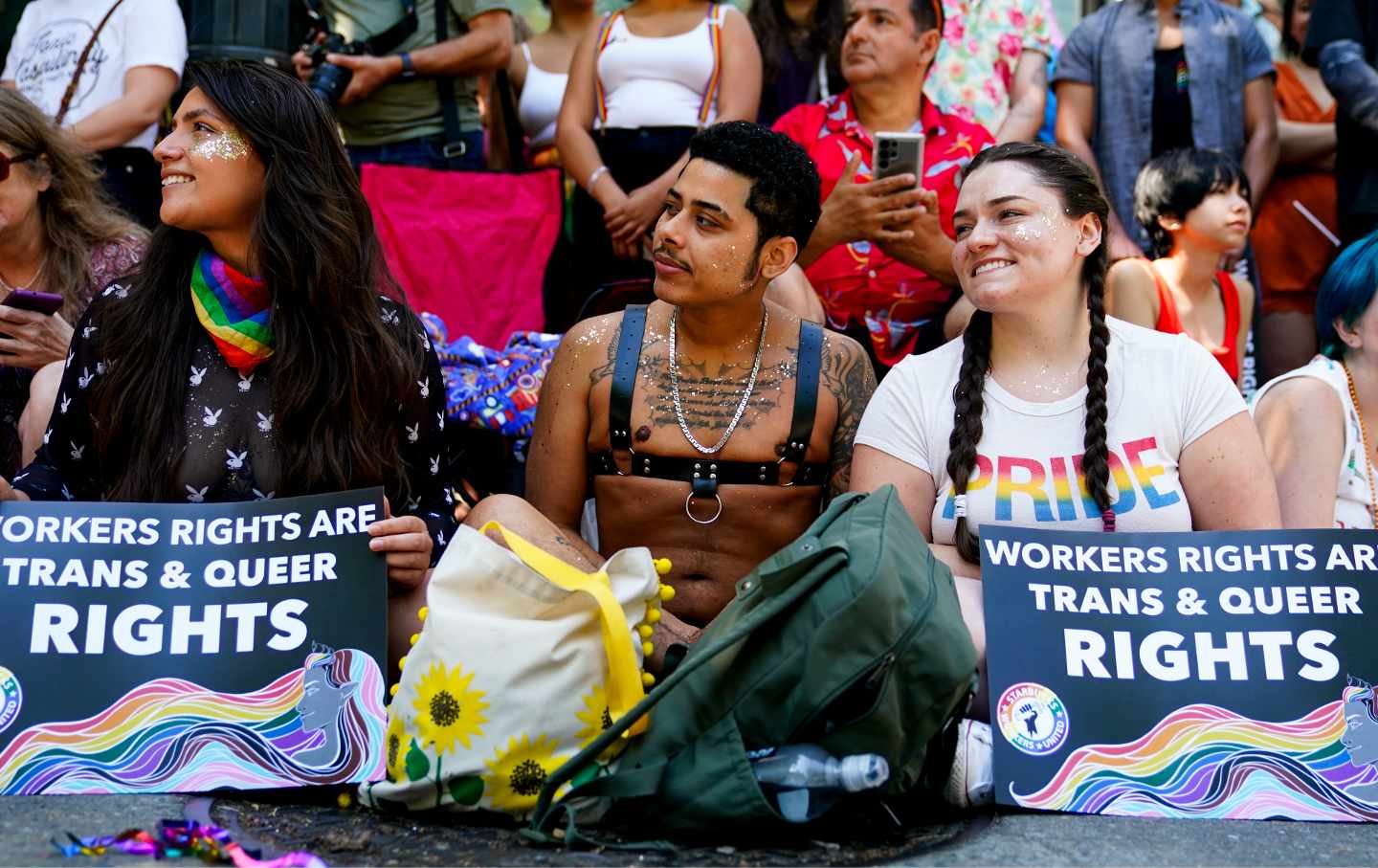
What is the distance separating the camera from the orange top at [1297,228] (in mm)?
5980

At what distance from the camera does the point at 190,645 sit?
3.18 m

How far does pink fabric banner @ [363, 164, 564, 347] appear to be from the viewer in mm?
5520

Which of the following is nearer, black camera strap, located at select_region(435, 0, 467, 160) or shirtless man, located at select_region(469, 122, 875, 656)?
shirtless man, located at select_region(469, 122, 875, 656)

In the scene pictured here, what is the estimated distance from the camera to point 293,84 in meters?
3.85

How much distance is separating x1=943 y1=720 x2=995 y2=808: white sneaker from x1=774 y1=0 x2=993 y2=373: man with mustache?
6.95 feet

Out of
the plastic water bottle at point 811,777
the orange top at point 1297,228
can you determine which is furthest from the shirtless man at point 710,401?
the orange top at point 1297,228

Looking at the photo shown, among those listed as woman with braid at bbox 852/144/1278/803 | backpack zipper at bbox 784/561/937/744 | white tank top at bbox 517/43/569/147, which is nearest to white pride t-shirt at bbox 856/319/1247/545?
woman with braid at bbox 852/144/1278/803

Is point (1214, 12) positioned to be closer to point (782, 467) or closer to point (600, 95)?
point (600, 95)

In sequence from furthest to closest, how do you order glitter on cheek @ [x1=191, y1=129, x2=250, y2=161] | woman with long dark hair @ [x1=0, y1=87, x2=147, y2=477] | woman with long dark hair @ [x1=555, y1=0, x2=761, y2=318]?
1. woman with long dark hair @ [x1=555, y1=0, x2=761, y2=318]
2. woman with long dark hair @ [x1=0, y1=87, x2=147, y2=477]
3. glitter on cheek @ [x1=191, y1=129, x2=250, y2=161]

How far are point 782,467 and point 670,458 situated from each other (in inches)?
11.8

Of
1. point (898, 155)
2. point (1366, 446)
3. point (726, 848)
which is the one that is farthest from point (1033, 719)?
point (898, 155)

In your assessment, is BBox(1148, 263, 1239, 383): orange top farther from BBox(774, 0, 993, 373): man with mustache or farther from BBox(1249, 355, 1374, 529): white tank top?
BBox(1249, 355, 1374, 529): white tank top

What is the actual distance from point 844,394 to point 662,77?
6.45ft

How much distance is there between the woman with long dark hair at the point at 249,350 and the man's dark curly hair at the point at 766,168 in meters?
0.97
